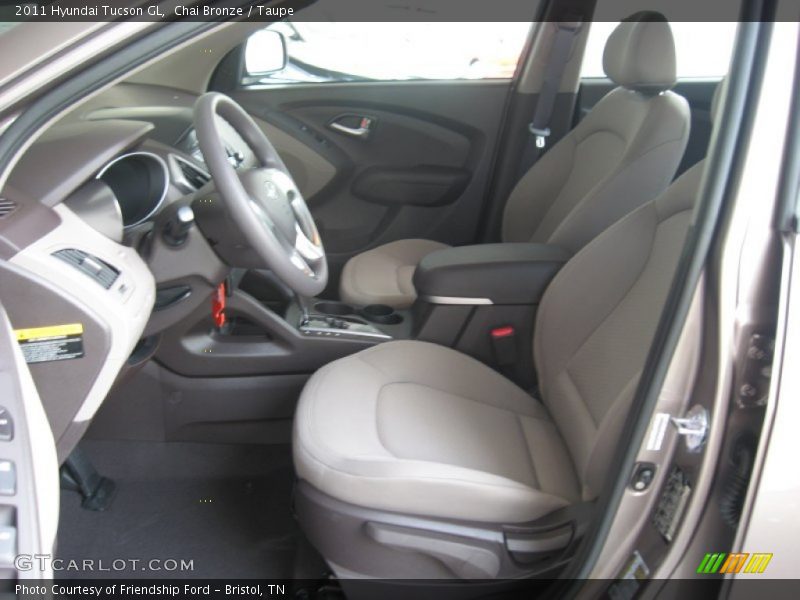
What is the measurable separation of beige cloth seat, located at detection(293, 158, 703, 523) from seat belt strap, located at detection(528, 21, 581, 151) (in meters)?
1.12

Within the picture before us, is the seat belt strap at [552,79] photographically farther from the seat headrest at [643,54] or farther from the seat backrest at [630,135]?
the seat headrest at [643,54]

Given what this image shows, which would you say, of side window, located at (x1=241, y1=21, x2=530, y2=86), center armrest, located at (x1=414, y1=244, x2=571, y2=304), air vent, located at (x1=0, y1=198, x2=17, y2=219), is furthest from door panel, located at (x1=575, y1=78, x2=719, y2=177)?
air vent, located at (x1=0, y1=198, x2=17, y2=219)

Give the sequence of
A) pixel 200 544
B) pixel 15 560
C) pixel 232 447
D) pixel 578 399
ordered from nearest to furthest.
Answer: pixel 15 560
pixel 578 399
pixel 200 544
pixel 232 447

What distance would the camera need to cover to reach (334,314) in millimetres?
2098

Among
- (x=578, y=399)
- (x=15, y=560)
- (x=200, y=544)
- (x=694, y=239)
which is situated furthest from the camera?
(x=200, y=544)

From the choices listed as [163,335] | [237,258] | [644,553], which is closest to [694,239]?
[644,553]

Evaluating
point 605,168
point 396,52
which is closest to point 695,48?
point 605,168

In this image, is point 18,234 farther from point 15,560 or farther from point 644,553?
point 644,553

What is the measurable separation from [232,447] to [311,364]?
1.07ft

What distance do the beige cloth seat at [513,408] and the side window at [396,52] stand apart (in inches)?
53.5

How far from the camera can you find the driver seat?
4.11 feet

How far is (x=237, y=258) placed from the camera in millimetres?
1516

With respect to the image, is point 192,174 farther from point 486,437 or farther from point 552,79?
point 552,79

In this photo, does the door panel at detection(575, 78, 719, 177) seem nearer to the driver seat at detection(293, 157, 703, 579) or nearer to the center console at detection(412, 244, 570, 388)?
the center console at detection(412, 244, 570, 388)
